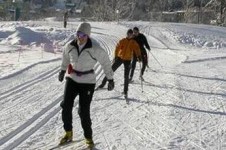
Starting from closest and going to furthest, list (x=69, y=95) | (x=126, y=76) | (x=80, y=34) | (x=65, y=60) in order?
(x=80, y=34)
(x=69, y=95)
(x=65, y=60)
(x=126, y=76)

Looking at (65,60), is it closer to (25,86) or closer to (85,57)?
(85,57)

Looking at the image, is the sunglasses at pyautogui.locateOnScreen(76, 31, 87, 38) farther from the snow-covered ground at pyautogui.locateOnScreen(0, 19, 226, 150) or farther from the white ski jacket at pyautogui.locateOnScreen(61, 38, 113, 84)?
the snow-covered ground at pyautogui.locateOnScreen(0, 19, 226, 150)

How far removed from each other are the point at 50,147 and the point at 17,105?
3.49 metres

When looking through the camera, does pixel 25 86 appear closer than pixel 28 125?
No

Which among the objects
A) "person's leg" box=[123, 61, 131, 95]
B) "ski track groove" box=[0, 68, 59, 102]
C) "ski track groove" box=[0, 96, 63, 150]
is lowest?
"ski track groove" box=[0, 96, 63, 150]

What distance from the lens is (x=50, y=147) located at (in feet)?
25.4

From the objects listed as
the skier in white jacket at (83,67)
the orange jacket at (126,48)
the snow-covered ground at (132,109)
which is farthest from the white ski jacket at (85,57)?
the orange jacket at (126,48)

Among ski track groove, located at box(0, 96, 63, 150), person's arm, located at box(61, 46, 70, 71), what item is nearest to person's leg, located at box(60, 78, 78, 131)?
person's arm, located at box(61, 46, 70, 71)

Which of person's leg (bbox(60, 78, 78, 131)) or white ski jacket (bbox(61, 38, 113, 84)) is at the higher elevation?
white ski jacket (bbox(61, 38, 113, 84))

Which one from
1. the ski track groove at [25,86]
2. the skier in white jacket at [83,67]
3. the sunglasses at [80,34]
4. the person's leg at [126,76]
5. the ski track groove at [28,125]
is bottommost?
the ski track groove at [28,125]

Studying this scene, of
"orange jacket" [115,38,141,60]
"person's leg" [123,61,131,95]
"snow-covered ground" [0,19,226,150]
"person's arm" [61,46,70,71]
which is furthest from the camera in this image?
"orange jacket" [115,38,141,60]

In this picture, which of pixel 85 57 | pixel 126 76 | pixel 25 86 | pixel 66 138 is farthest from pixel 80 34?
pixel 25 86

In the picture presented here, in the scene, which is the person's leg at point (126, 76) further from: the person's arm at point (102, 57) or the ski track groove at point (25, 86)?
the person's arm at point (102, 57)

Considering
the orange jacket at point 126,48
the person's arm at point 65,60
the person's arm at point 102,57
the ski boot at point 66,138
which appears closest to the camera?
the person's arm at point 102,57
